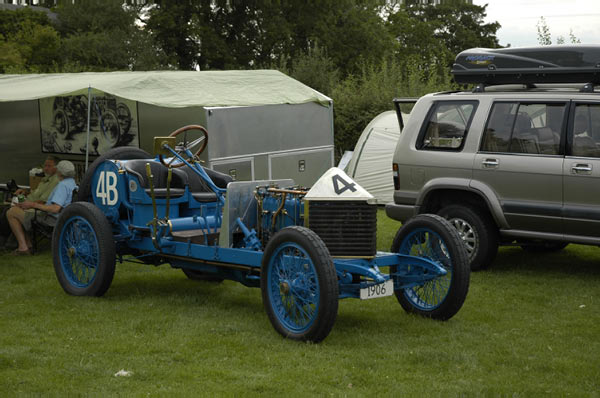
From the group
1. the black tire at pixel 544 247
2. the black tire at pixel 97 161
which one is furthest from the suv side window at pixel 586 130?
the black tire at pixel 97 161

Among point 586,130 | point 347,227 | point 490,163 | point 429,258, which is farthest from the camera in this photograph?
point 490,163

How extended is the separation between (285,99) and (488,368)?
7.58m

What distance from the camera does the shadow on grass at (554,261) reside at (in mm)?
9401

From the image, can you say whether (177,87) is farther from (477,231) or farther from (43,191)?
(477,231)

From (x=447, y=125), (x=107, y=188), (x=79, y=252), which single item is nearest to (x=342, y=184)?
(x=107, y=188)

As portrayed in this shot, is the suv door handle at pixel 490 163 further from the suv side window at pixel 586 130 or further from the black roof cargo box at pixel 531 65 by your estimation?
the black roof cargo box at pixel 531 65

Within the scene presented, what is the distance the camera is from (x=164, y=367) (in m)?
5.80

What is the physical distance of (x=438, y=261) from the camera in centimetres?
691

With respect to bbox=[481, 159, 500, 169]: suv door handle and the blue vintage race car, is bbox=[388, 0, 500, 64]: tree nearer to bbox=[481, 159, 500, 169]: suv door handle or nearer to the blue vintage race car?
bbox=[481, 159, 500, 169]: suv door handle

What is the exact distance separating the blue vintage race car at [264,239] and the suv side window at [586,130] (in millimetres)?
2267

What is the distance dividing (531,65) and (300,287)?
399 cm

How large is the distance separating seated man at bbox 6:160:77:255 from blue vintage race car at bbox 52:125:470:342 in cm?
197

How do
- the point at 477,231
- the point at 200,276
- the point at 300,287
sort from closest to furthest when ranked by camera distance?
the point at 300,287 < the point at 200,276 < the point at 477,231

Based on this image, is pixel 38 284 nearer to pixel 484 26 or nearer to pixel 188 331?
pixel 188 331
